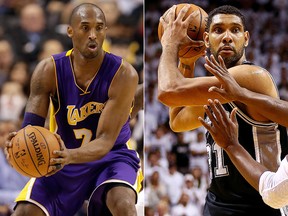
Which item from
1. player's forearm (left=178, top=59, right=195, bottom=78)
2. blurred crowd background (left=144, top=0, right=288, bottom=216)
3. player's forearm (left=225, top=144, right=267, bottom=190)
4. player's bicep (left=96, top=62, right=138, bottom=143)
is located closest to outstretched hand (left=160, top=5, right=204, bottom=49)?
player's forearm (left=178, top=59, right=195, bottom=78)

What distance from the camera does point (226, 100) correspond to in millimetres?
2998

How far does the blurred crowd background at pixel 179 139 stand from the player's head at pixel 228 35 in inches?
96.7

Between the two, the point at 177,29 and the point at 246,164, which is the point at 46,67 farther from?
the point at 246,164

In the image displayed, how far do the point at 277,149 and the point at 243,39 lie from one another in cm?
65

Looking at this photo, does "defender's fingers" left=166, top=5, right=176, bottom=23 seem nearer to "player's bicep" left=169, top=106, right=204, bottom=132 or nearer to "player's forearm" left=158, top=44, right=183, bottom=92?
"player's forearm" left=158, top=44, right=183, bottom=92

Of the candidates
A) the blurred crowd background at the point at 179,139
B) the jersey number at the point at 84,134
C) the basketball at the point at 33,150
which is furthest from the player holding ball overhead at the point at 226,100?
the blurred crowd background at the point at 179,139

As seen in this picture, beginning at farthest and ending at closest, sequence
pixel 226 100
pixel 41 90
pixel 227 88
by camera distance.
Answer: pixel 41 90 < pixel 226 100 < pixel 227 88

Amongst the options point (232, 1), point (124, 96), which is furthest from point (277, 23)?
point (124, 96)

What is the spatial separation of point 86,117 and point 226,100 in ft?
3.84

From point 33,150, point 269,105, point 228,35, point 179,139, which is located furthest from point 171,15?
point 179,139

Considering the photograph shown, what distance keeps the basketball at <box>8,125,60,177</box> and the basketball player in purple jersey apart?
306mm

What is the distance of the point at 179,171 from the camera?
8.38 m

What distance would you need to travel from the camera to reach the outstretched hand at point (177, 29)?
3.27 meters

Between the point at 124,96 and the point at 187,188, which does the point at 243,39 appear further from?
the point at 187,188
